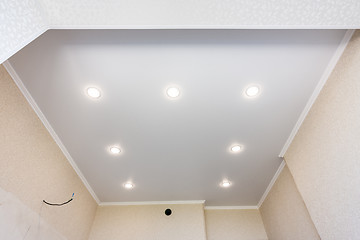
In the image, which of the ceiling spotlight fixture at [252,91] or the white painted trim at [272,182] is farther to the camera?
the white painted trim at [272,182]

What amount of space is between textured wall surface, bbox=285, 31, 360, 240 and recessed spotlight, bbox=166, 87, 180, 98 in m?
1.25

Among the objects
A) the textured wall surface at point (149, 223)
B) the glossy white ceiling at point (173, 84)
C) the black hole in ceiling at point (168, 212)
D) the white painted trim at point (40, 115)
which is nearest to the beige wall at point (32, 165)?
the white painted trim at point (40, 115)

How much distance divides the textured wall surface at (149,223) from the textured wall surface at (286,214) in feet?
3.25

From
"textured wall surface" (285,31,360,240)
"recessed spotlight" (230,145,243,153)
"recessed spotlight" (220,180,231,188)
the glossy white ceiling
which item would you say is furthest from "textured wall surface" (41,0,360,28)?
"recessed spotlight" (220,180,231,188)

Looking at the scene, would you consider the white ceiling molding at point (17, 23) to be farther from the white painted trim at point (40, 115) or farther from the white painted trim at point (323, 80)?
the white painted trim at point (323, 80)

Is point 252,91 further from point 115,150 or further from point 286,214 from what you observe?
point 286,214

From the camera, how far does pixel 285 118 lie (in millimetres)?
2049

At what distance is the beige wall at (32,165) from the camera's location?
1645 mm

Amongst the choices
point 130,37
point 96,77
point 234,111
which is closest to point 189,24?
point 130,37

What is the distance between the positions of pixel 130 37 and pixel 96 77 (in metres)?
0.45

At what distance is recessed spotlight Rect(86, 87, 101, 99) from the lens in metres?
1.77

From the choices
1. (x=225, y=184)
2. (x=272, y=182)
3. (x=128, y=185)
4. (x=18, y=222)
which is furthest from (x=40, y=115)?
(x=272, y=182)

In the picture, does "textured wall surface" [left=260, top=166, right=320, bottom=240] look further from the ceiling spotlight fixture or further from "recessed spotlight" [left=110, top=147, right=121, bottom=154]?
"recessed spotlight" [left=110, top=147, right=121, bottom=154]

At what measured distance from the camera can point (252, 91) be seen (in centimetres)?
182
